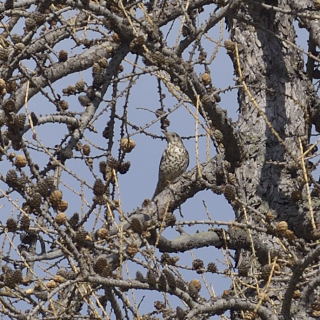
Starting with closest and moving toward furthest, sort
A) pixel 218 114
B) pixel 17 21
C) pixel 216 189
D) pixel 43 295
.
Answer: pixel 43 295 < pixel 216 189 < pixel 218 114 < pixel 17 21

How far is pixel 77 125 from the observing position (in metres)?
4.06

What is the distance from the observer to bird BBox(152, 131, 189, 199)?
7.22 meters

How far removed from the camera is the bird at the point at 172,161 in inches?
284

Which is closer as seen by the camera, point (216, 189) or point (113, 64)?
point (216, 189)

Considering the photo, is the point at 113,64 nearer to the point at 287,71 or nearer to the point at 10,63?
the point at 10,63

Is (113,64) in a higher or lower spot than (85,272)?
higher

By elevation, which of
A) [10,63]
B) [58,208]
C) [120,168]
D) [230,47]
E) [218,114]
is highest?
[230,47]

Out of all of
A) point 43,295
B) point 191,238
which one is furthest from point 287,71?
point 43,295

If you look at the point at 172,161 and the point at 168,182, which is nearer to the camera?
the point at 168,182

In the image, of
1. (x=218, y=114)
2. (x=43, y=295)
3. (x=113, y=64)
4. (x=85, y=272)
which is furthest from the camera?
(x=218, y=114)

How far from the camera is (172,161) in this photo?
7.28 metres

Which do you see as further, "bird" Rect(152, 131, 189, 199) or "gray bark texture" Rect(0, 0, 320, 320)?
"bird" Rect(152, 131, 189, 199)

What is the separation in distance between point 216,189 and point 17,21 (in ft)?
8.28

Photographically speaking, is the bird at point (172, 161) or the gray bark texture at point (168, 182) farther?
the bird at point (172, 161)
